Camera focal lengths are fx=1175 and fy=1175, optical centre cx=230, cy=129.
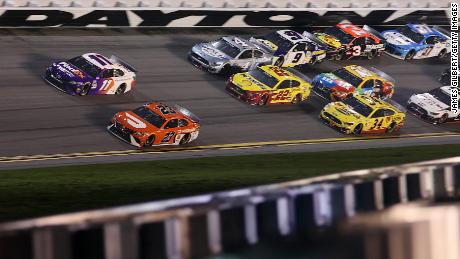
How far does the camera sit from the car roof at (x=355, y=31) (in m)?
47.7

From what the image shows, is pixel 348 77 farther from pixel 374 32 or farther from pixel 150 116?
pixel 150 116

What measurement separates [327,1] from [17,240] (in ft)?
124

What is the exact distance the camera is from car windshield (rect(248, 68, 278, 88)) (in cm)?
4133

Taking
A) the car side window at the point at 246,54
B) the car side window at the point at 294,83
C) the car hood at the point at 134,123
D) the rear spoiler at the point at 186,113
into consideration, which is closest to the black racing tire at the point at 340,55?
the car side window at the point at 246,54

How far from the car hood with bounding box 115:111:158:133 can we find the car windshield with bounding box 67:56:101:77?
12.4 ft

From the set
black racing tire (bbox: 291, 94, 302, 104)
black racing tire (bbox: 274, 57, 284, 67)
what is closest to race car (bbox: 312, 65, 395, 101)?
black racing tire (bbox: 291, 94, 302, 104)

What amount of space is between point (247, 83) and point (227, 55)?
258cm

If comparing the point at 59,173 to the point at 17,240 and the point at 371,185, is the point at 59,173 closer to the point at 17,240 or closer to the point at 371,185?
the point at 371,185

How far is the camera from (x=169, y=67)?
43.8m

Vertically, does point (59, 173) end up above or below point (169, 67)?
above

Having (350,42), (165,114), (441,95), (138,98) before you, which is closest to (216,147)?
(165,114)

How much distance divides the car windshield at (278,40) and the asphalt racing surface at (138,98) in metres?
1.20

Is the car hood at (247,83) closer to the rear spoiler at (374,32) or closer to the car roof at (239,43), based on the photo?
the car roof at (239,43)

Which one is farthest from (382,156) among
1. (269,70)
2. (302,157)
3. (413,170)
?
(413,170)
